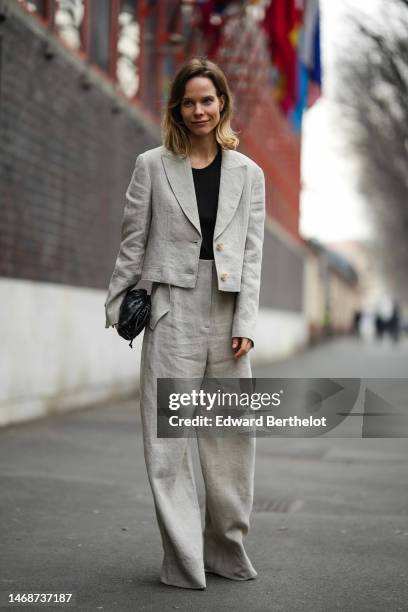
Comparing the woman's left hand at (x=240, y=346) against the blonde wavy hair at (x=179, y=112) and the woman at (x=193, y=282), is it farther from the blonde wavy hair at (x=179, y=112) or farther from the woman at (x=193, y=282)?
the blonde wavy hair at (x=179, y=112)

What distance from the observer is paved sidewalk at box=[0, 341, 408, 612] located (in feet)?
14.3

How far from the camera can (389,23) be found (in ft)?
59.3

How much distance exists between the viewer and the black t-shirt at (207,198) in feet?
14.4

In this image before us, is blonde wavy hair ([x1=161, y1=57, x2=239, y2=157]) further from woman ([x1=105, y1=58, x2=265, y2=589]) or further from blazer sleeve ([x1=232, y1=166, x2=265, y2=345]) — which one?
blazer sleeve ([x1=232, y1=166, x2=265, y2=345])

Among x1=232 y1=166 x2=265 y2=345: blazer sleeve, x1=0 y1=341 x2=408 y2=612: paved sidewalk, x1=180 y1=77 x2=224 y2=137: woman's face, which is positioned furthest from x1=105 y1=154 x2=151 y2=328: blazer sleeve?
x1=0 y1=341 x2=408 y2=612: paved sidewalk

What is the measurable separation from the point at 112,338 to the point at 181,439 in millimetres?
9955

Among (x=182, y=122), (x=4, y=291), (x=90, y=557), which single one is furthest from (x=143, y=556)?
(x=4, y=291)

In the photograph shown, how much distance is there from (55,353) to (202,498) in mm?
5635

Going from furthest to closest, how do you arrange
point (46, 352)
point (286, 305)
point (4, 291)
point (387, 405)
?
point (286, 305)
point (46, 352)
point (4, 291)
point (387, 405)

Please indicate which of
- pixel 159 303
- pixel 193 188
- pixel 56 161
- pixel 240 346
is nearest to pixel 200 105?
pixel 193 188

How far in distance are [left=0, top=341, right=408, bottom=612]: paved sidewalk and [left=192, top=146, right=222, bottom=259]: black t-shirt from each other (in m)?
1.33

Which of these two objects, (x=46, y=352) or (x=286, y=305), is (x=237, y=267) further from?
(x=286, y=305)

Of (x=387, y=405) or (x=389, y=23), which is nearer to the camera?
(x=387, y=405)

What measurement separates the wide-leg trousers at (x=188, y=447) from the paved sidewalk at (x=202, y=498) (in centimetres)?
20
